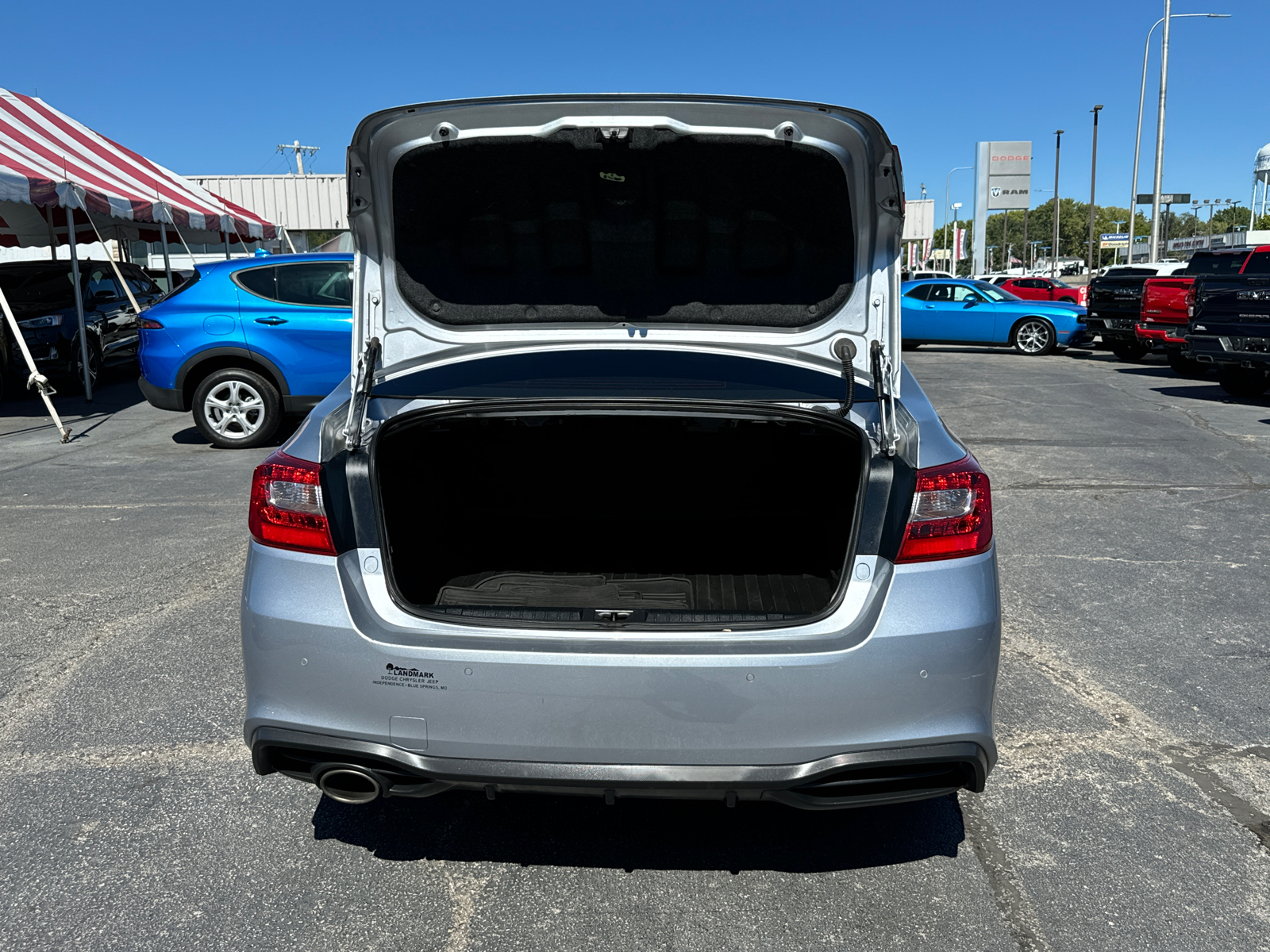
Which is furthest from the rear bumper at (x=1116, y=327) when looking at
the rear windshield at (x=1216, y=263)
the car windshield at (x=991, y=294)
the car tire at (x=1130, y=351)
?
the rear windshield at (x=1216, y=263)

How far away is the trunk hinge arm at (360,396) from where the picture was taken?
262 cm

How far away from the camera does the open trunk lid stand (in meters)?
2.79


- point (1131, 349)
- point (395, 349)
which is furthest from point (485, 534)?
point (1131, 349)

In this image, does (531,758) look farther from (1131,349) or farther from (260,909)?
(1131,349)

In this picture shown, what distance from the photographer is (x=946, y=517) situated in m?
2.53

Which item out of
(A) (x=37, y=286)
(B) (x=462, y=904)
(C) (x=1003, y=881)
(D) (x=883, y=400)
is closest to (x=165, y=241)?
(A) (x=37, y=286)

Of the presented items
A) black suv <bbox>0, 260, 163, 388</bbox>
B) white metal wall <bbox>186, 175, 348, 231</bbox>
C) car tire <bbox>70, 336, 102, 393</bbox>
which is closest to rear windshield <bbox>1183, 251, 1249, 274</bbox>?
black suv <bbox>0, 260, 163, 388</bbox>

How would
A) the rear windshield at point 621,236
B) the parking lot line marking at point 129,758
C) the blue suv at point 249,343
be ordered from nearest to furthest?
1. the rear windshield at point 621,236
2. the parking lot line marking at point 129,758
3. the blue suv at point 249,343

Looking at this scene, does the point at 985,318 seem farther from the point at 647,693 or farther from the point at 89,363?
the point at 647,693

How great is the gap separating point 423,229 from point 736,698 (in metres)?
1.69

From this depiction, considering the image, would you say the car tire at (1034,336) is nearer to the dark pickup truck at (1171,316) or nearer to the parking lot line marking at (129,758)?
the dark pickup truck at (1171,316)

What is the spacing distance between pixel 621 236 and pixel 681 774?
5.37ft

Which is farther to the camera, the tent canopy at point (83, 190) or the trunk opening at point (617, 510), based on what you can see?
the tent canopy at point (83, 190)

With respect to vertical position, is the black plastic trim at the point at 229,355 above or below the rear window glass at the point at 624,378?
below
